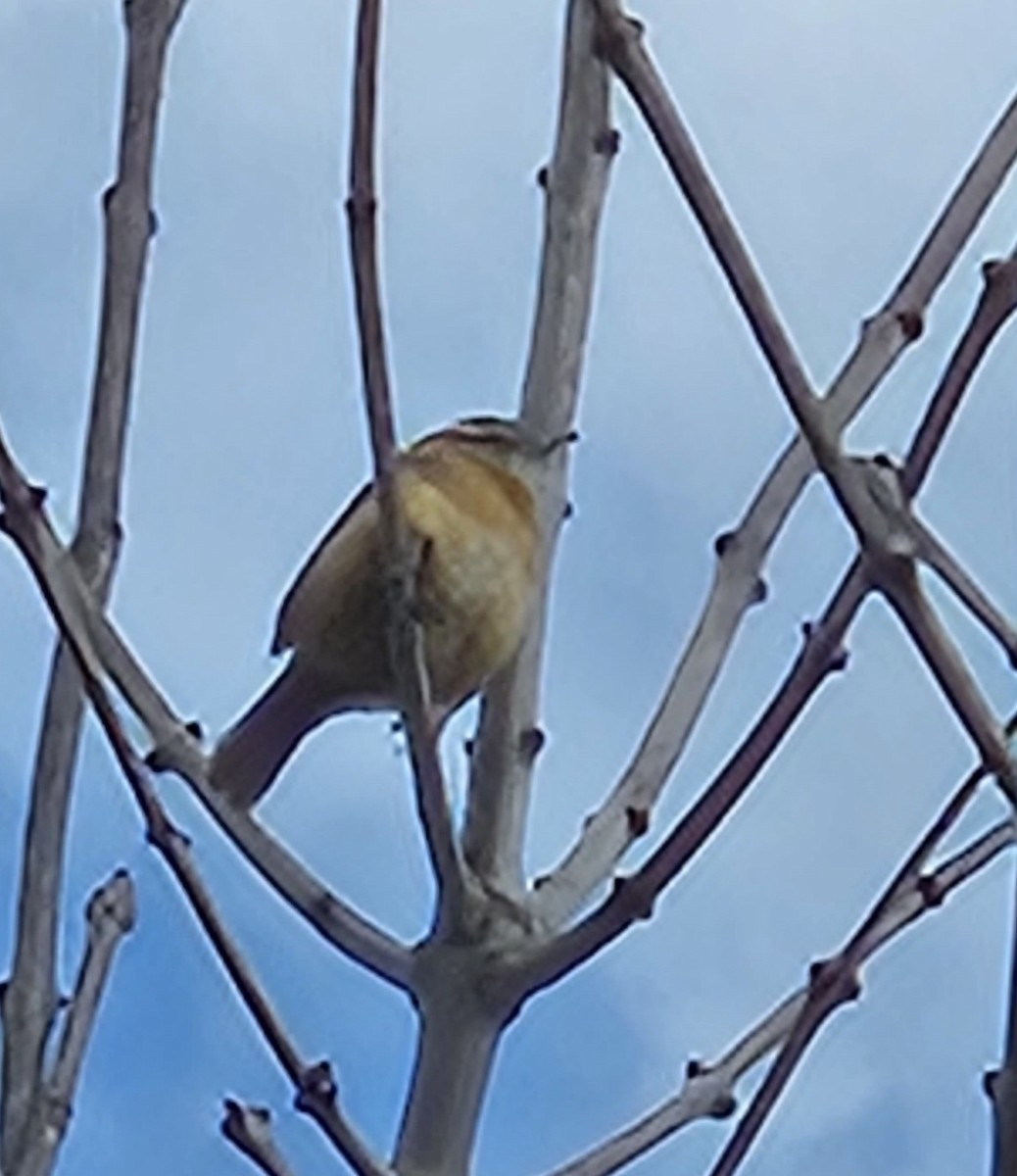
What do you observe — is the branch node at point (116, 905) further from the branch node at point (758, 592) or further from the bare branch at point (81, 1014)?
the branch node at point (758, 592)

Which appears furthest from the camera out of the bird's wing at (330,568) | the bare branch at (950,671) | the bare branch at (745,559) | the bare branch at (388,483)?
the bird's wing at (330,568)

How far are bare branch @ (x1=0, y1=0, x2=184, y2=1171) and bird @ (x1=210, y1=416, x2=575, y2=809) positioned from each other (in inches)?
23.7

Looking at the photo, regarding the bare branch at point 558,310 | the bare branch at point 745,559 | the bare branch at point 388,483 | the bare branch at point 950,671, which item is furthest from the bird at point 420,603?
the bare branch at point 950,671

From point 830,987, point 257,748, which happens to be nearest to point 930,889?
point 830,987

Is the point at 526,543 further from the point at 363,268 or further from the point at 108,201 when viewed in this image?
the point at 363,268

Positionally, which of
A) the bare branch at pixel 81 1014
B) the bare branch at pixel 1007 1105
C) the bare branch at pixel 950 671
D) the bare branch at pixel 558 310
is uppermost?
the bare branch at pixel 558 310

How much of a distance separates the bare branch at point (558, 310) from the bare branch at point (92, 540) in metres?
0.33

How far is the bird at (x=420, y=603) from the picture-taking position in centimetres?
266

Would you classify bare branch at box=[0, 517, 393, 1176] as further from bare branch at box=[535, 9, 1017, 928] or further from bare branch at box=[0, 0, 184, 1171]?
bare branch at box=[535, 9, 1017, 928]

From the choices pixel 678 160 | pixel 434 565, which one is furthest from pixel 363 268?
pixel 434 565

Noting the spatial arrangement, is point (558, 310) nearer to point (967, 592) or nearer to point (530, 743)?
point (530, 743)

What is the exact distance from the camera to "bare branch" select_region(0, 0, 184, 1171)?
1.93 m

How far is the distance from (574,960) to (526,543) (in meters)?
1.11

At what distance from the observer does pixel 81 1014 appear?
6.64 feet
